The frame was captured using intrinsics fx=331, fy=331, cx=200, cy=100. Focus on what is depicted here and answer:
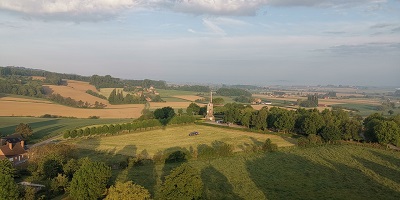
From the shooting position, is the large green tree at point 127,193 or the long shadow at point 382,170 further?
the long shadow at point 382,170

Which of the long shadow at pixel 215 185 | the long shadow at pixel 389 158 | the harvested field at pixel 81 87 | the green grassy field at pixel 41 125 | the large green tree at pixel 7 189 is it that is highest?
the harvested field at pixel 81 87

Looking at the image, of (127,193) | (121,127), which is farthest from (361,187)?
(121,127)

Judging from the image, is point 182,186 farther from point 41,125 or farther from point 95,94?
point 95,94

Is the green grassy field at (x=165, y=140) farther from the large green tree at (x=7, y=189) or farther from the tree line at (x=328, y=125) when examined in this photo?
the large green tree at (x=7, y=189)

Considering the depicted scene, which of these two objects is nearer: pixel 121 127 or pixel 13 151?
pixel 13 151

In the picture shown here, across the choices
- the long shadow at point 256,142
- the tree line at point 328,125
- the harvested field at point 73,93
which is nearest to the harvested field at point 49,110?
the harvested field at point 73,93

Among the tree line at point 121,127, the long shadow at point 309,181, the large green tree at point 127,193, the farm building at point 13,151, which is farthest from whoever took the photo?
the tree line at point 121,127

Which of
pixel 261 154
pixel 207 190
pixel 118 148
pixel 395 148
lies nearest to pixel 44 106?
pixel 118 148
